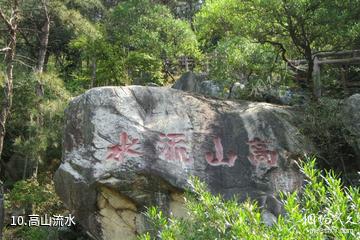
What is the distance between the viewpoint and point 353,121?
23.5ft

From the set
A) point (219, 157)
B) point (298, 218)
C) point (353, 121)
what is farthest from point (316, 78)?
point (298, 218)

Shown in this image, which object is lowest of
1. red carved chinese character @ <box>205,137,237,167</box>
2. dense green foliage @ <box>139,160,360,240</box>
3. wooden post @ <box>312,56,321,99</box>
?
red carved chinese character @ <box>205,137,237,167</box>

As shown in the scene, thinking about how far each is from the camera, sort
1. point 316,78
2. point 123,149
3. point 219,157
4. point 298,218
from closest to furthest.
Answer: point 298,218
point 123,149
point 219,157
point 316,78

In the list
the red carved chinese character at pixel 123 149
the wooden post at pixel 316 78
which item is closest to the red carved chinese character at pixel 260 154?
the red carved chinese character at pixel 123 149

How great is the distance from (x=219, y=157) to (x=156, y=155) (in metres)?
0.99

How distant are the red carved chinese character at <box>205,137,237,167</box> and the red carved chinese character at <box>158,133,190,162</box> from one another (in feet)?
1.15

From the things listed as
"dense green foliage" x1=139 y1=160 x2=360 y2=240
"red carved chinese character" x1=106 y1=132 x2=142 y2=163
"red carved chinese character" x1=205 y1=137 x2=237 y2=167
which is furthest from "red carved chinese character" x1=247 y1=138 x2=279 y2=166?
"dense green foliage" x1=139 y1=160 x2=360 y2=240

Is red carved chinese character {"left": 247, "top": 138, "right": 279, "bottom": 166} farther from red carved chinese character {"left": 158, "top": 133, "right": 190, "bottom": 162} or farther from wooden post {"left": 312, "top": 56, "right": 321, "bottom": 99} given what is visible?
wooden post {"left": 312, "top": 56, "right": 321, "bottom": 99}

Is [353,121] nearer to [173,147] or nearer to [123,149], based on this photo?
[173,147]

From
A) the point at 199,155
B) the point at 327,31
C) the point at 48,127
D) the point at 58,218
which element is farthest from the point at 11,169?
the point at 327,31

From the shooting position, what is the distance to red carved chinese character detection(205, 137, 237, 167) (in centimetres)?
674

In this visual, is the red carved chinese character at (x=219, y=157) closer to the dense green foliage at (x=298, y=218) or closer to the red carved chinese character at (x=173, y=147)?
the red carved chinese character at (x=173, y=147)

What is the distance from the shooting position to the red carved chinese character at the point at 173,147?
6571 mm

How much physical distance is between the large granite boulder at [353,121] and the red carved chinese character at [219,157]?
1.87 metres
